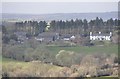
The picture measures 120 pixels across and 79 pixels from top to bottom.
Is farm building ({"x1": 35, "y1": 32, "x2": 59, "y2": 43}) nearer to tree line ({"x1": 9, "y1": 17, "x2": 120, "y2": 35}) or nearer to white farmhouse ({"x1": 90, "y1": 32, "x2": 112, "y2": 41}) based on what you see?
tree line ({"x1": 9, "y1": 17, "x2": 120, "y2": 35})

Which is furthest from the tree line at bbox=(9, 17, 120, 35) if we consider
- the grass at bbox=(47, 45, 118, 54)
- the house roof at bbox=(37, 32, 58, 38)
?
the grass at bbox=(47, 45, 118, 54)

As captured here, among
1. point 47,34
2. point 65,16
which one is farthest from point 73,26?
point 47,34

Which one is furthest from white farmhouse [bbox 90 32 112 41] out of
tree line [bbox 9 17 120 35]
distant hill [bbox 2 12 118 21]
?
distant hill [bbox 2 12 118 21]

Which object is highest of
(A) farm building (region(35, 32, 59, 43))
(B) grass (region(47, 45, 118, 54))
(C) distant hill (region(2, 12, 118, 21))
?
(C) distant hill (region(2, 12, 118, 21))

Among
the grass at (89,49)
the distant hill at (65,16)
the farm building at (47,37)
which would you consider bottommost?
the grass at (89,49)

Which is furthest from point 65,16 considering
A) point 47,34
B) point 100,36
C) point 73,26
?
point 100,36

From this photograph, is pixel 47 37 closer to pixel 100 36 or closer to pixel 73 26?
pixel 73 26

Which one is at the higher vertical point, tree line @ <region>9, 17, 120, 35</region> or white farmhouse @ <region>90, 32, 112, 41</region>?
tree line @ <region>9, 17, 120, 35</region>

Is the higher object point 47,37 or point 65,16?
point 65,16

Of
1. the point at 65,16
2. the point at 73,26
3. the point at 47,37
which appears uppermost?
the point at 65,16

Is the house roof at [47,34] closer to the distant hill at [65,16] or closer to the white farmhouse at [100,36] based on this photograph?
the distant hill at [65,16]

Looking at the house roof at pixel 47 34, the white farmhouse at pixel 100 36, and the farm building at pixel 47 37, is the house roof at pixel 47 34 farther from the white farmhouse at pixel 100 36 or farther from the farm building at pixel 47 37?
the white farmhouse at pixel 100 36

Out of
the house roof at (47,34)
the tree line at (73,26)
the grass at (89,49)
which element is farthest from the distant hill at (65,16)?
the grass at (89,49)

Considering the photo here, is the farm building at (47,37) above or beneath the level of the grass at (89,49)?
above
